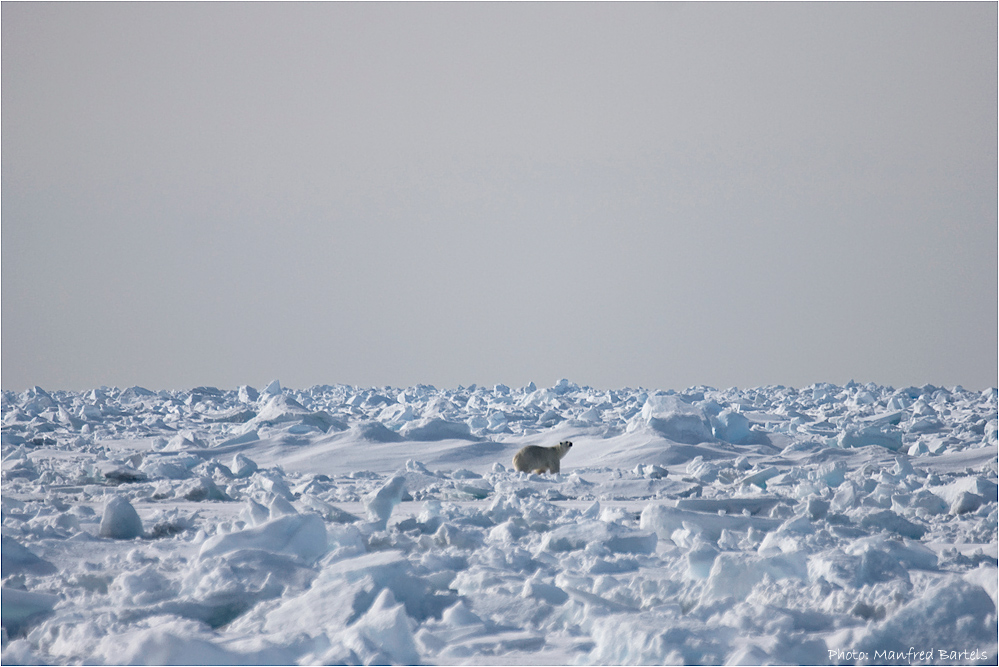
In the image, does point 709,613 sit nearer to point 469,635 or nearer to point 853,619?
point 853,619

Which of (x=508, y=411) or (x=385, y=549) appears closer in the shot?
(x=385, y=549)

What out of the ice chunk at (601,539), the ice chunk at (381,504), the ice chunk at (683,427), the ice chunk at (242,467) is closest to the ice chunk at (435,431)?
the ice chunk at (683,427)

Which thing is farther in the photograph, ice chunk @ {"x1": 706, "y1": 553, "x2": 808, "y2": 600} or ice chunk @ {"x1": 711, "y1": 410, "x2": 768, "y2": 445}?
ice chunk @ {"x1": 711, "y1": 410, "x2": 768, "y2": 445}

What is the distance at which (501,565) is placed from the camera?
10.3 ft

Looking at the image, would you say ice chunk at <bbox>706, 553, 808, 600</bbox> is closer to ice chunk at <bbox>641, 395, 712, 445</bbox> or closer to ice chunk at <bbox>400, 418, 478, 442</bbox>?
ice chunk at <bbox>641, 395, 712, 445</bbox>

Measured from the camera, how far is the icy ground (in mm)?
2258

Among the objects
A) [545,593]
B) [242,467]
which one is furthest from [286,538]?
[242,467]

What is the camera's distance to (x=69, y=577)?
291cm

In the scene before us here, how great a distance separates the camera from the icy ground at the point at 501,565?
88.9 inches

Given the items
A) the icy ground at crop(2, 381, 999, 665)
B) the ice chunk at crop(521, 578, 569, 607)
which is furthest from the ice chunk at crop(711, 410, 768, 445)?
the ice chunk at crop(521, 578, 569, 607)

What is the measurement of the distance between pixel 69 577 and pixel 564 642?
1.66 metres

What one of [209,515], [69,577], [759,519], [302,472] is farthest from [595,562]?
[302,472]

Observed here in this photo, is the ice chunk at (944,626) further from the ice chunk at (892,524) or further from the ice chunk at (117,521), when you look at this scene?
the ice chunk at (117,521)

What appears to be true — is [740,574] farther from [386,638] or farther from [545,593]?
[386,638]
